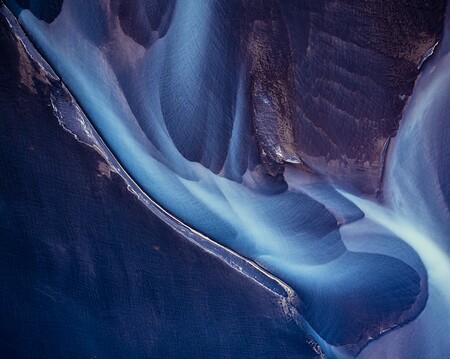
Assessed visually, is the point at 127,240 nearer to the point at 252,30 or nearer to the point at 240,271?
the point at 240,271

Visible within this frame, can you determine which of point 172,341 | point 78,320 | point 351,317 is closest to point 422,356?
point 351,317

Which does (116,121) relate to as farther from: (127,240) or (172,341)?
(172,341)

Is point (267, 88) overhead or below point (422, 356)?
overhead

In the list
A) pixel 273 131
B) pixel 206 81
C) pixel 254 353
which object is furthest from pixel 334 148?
pixel 254 353

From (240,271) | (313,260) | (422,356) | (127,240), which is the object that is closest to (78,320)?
(127,240)

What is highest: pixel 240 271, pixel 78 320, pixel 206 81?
pixel 206 81

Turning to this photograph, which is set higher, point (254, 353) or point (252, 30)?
point (252, 30)

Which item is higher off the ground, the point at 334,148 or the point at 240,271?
the point at 334,148

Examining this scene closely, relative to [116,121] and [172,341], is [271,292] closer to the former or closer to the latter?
[172,341]
